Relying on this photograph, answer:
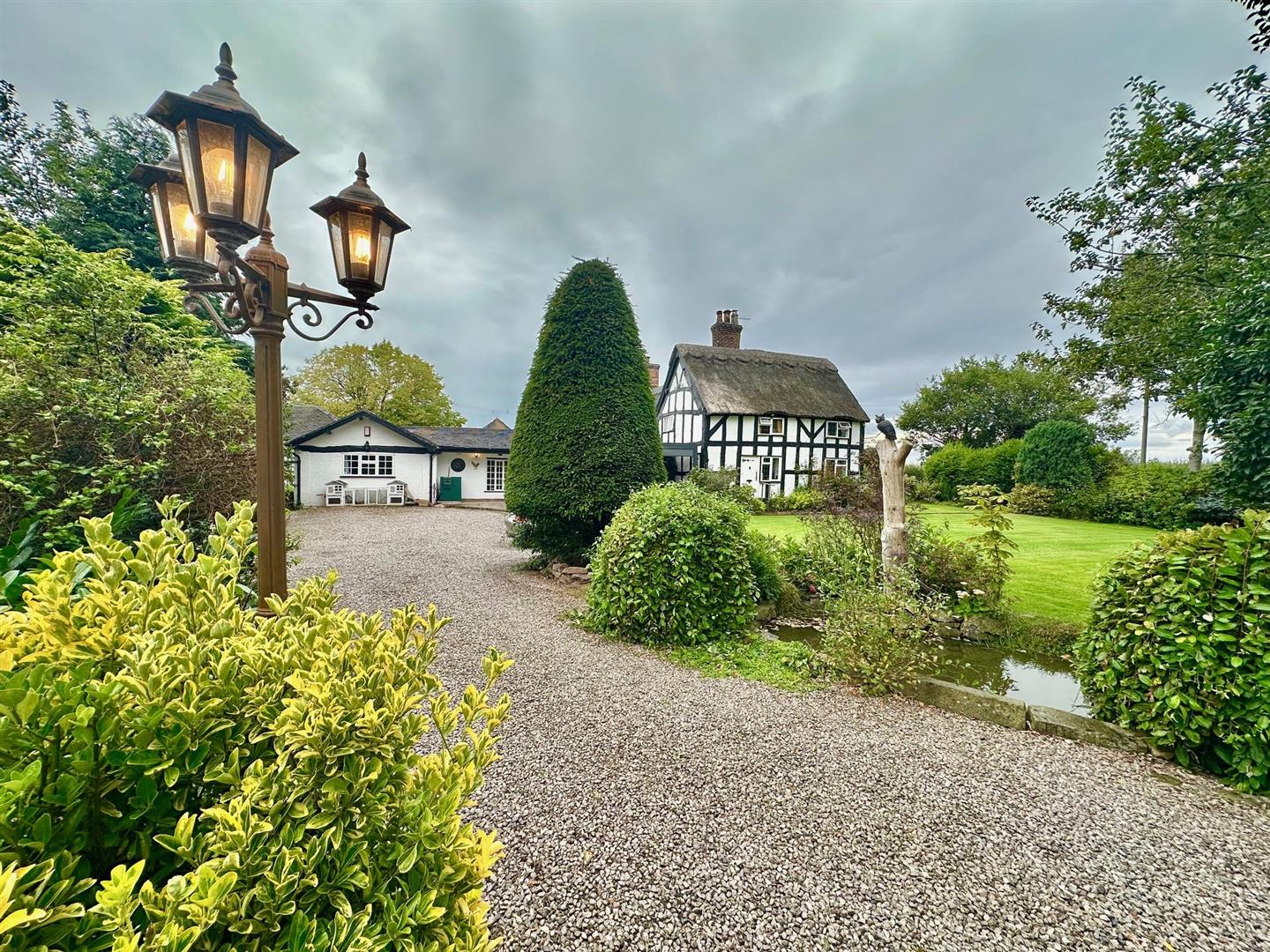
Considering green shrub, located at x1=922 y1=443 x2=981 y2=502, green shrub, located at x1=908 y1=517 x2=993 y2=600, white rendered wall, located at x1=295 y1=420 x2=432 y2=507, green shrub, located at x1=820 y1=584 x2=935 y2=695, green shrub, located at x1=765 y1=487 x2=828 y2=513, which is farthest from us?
green shrub, located at x1=922 y1=443 x2=981 y2=502

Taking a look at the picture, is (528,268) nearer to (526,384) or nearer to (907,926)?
(526,384)

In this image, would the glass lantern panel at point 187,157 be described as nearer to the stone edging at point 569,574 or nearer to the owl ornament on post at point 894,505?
the stone edging at point 569,574

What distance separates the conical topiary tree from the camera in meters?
7.66

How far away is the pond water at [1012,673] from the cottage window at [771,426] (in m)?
15.1

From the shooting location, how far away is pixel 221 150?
97.9 inches

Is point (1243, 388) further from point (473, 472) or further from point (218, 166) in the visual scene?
point (473, 472)

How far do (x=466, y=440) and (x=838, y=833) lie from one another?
22799 millimetres

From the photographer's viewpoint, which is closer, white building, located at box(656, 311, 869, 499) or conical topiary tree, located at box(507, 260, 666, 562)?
conical topiary tree, located at box(507, 260, 666, 562)

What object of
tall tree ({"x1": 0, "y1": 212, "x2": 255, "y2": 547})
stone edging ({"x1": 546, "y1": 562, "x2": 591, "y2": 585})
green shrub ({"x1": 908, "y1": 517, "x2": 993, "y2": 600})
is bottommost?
stone edging ({"x1": 546, "y1": 562, "x2": 591, "y2": 585})

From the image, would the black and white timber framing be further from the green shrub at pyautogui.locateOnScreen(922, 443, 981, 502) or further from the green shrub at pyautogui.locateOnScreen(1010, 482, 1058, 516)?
the green shrub at pyautogui.locateOnScreen(922, 443, 981, 502)

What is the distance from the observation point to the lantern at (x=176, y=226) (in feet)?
9.93

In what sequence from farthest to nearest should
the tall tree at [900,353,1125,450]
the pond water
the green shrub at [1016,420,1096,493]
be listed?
the tall tree at [900,353,1125,450]
the green shrub at [1016,420,1096,493]
the pond water

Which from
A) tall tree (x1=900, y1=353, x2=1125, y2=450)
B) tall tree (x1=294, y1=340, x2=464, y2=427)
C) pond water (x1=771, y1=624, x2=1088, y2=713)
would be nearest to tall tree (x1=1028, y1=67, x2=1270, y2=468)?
pond water (x1=771, y1=624, x2=1088, y2=713)

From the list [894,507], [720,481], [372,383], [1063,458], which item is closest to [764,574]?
[894,507]
